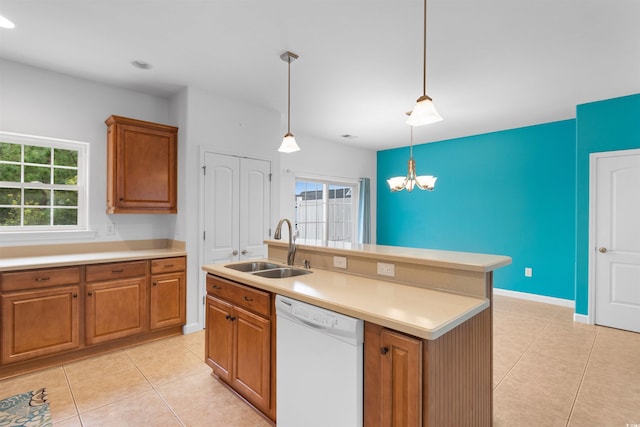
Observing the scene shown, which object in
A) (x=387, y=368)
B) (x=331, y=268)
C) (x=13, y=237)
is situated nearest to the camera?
(x=387, y=368)

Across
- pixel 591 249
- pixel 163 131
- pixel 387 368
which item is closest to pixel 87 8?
pixel 163 131

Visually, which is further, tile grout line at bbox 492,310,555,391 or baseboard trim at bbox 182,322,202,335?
baseboard trim at bbox 182,322,202,335

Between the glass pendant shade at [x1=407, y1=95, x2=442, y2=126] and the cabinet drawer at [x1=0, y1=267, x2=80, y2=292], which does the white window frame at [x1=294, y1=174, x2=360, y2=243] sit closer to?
the cabinet drawer at [x1=0, y1=267, x2=80, y2=292]

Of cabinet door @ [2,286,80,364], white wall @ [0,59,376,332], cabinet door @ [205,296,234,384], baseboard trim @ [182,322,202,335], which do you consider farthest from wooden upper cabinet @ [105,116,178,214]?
cabinet door @ [205,296,234,384]

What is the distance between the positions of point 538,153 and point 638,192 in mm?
1428

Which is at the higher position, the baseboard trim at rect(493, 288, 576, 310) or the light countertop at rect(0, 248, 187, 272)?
the light countertop at rect(0, 248, 187, 272)

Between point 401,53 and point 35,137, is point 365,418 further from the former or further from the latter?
point 35,137

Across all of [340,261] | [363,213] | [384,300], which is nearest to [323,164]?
[363,213]

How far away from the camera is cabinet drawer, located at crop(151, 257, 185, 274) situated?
3312 millimetres

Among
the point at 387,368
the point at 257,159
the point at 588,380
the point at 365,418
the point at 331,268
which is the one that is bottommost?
the point at 588,380

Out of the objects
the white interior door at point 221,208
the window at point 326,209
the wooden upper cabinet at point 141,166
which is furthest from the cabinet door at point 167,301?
the window at point 326,209

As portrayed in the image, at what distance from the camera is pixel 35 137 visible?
3.12 m

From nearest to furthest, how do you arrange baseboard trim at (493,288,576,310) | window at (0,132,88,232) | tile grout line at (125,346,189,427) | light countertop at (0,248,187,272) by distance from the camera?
tile grout line at (125,346,189,427) < light countertop at (0,248,187,272) < window at (0,132,88,232) < baseboard trim at (493,288,576,310)

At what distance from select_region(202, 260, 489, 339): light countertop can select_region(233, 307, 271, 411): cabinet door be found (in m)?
0.25
